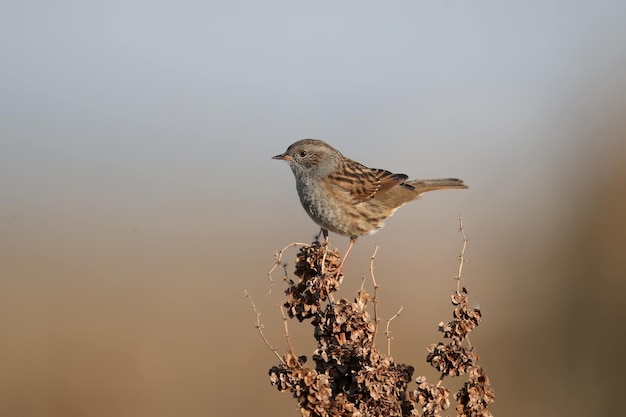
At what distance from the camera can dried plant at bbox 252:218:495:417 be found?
12.0ft

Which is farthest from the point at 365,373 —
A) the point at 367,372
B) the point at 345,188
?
the point at 345,188

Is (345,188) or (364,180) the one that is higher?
(364,180)

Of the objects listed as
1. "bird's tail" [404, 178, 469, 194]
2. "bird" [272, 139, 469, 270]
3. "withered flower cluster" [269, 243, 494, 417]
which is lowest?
"withered flower cluster" [269, 243, 494, 417]

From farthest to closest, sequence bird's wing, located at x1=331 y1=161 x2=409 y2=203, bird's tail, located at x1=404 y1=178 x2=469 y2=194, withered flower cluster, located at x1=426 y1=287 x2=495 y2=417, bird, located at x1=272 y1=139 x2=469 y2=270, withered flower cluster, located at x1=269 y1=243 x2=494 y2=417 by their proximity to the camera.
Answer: bird's tail, located at x1=404 y1=178 x2=469 y2=194
bird's wing, located at x1=331 y1=161 x2=409 y2=203
bird, located at x1=272 y1=139 x2=469 y2=270
withered flower cluster, located at x1=426 y1=287 x2=495 y2=417
withered flower cluster, located at x1=269 y1=243 x2=494 y2=417

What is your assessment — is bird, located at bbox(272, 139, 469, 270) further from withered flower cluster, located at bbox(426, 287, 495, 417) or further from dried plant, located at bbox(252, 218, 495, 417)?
withered flower cluster, located at bbox(426, 287, 495, 417)

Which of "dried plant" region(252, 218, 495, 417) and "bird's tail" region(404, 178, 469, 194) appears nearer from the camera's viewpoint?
"dried plant" region(252, 218, 495, 417)

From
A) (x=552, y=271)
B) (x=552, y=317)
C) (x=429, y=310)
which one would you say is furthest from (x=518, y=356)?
(x=429, y=310)

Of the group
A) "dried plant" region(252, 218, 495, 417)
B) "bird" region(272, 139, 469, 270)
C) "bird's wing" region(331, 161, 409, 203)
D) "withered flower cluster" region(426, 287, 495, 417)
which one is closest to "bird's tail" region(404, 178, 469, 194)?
"bird" region(272, 139, 469, 270)

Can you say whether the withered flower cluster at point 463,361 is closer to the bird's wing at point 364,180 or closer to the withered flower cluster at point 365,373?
the withered flower cluster at point 365,373

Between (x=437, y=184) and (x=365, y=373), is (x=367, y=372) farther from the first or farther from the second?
(x=437, y=184)

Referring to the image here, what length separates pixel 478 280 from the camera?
1400 cm

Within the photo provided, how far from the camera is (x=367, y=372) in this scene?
12.3ft

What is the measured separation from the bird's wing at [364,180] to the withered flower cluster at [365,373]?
2836 mm

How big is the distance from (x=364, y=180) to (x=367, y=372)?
150 inches
